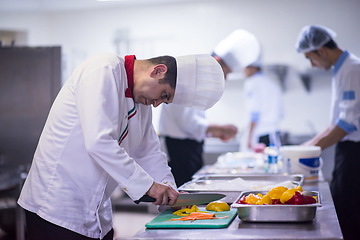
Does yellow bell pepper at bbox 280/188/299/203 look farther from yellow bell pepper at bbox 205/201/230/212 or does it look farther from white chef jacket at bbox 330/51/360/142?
white chef jacket at bbox 330/51/360/142

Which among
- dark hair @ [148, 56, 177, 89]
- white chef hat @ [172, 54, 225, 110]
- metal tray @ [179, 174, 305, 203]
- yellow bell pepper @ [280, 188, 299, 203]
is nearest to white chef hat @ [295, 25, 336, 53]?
metal tray @ [179, 174, 305, 203]

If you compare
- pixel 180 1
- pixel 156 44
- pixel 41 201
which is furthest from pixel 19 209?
pixel 180 1

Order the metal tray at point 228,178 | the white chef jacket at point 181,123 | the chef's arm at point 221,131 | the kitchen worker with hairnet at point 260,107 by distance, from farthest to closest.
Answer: the kitchen worker with hairnet at point 260,107, the chef's arm at point 221,131, the white chef jacket at point 181,123, the metal tray at point 228,178

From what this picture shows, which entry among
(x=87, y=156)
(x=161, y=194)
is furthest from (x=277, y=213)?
(x=87, y=156)

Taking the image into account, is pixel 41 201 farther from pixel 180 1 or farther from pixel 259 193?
pixel 180 1

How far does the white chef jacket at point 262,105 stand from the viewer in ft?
14.1

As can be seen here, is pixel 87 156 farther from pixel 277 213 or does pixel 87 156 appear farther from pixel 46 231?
pixel 277 213

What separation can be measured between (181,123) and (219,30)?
9.18 feet

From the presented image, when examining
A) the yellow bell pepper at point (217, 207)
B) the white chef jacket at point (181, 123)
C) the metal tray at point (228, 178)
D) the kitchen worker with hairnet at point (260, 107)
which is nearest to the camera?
the yellow bell pepper at point (217, 207)

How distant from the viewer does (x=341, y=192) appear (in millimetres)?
2311

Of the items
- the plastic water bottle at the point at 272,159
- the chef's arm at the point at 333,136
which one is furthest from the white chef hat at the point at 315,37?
the plastic water bottle at the point at 272,159

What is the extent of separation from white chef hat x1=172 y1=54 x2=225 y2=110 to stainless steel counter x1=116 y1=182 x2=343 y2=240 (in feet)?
1.65

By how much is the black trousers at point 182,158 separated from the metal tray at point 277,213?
154 cm

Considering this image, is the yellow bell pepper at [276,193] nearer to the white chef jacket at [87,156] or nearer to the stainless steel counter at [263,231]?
the stainless steel counter at [263,231]
